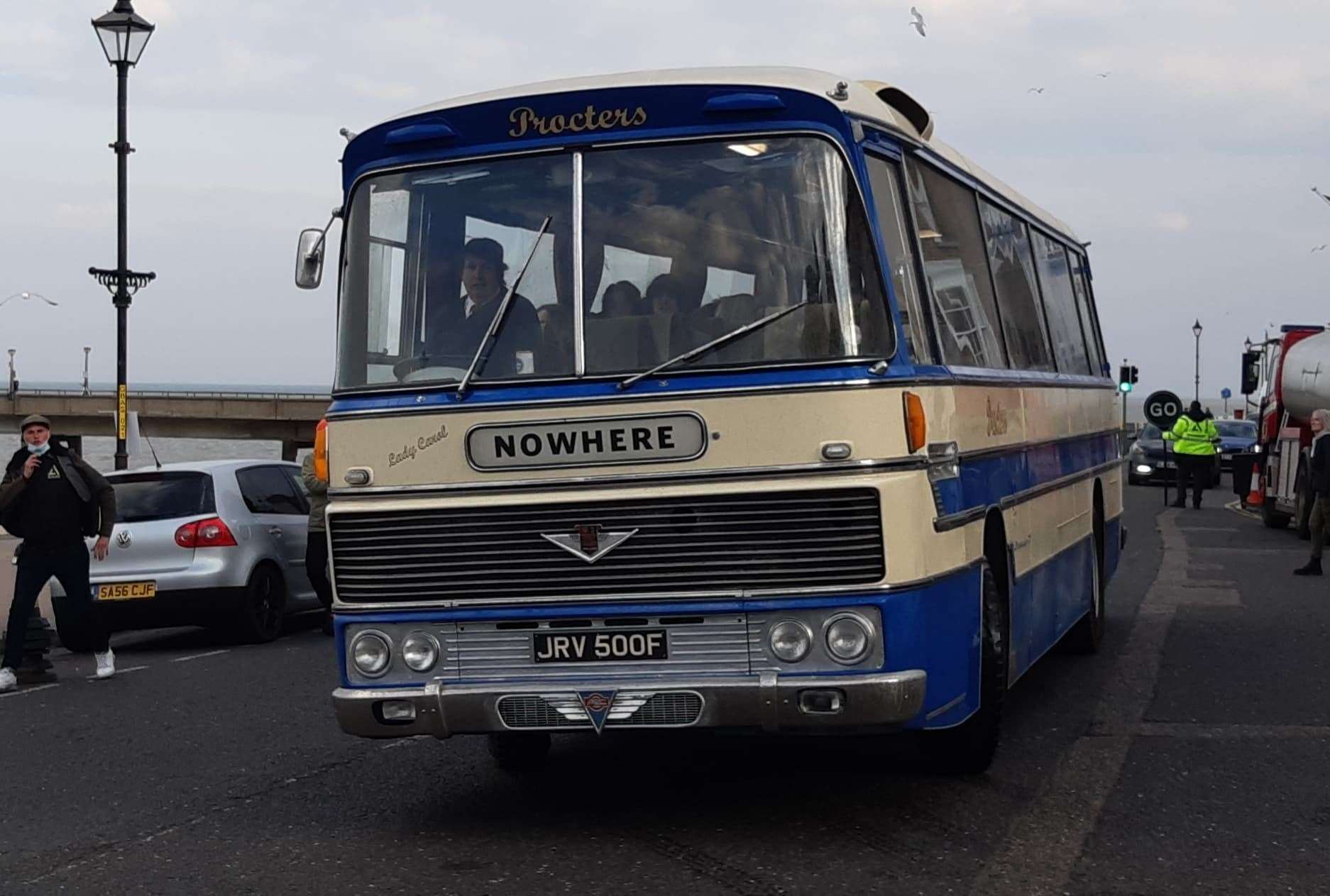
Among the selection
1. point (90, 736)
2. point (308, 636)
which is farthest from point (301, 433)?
point (90, 736)

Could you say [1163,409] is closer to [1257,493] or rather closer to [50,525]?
[1257,493]

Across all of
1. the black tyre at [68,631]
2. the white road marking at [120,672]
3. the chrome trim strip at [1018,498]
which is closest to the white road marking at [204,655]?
the white road marking at [120,672]

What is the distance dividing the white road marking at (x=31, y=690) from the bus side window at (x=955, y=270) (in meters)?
7.14

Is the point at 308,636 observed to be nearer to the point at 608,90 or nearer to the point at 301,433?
the point at 608,90

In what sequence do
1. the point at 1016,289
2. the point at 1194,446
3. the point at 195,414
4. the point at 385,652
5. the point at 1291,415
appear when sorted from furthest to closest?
the point at 195,414
the point at 1194,446
the point at 1291,415
the point at 1016,289
the point at 385,652

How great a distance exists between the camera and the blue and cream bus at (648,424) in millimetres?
6938

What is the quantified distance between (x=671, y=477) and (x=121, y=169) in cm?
1929

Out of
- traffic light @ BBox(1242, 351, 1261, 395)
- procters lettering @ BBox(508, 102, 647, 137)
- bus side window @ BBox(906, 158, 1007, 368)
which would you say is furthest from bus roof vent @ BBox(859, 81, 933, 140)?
traffic light @ BBox(1242, 351, 1261, 395)

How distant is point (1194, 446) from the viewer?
116 feet

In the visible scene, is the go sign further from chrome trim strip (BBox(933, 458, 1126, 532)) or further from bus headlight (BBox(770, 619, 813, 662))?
bus headlight (BBox(770, 619, 813, 662))

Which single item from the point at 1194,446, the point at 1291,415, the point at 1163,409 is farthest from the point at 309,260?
the point at 1163,409

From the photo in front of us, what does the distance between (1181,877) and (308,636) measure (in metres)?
11.4

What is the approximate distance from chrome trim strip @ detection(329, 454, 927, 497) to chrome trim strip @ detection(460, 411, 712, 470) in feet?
0.15

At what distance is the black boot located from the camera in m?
20.1
